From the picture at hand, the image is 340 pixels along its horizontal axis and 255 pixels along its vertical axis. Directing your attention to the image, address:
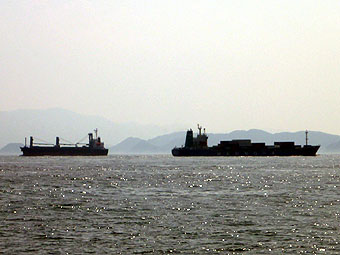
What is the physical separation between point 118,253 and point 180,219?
1069 centimetres

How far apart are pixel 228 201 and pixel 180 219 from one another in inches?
473

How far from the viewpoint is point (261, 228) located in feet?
98.6

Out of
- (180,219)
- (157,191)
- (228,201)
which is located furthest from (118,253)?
(157,191)

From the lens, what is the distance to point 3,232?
28734 millimetres

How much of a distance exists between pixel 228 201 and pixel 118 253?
22.7 meters

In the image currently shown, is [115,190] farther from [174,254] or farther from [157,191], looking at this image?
[174,254]

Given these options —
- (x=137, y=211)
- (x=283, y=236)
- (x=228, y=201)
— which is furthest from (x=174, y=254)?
(x=228, y=201)

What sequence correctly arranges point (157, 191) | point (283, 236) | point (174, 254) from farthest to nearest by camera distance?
point (157, 191) → point (283, 236) → point (174, 254)

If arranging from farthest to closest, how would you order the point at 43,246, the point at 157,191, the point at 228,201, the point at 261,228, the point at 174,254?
1. the point at 157,191
2. the point at 228,201
3. the point at 261,228
4. the point at 43,246
5. the point at 174,254

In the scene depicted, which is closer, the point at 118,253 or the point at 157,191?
the point at 118,253

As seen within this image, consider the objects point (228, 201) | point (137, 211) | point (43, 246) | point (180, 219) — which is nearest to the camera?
point (43, 246)

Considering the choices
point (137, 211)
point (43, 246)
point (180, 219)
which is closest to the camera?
point (43, 246)

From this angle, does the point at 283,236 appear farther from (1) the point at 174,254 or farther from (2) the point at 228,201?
(2) the point at 228,201

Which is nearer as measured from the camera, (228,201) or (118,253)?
(118,253)
